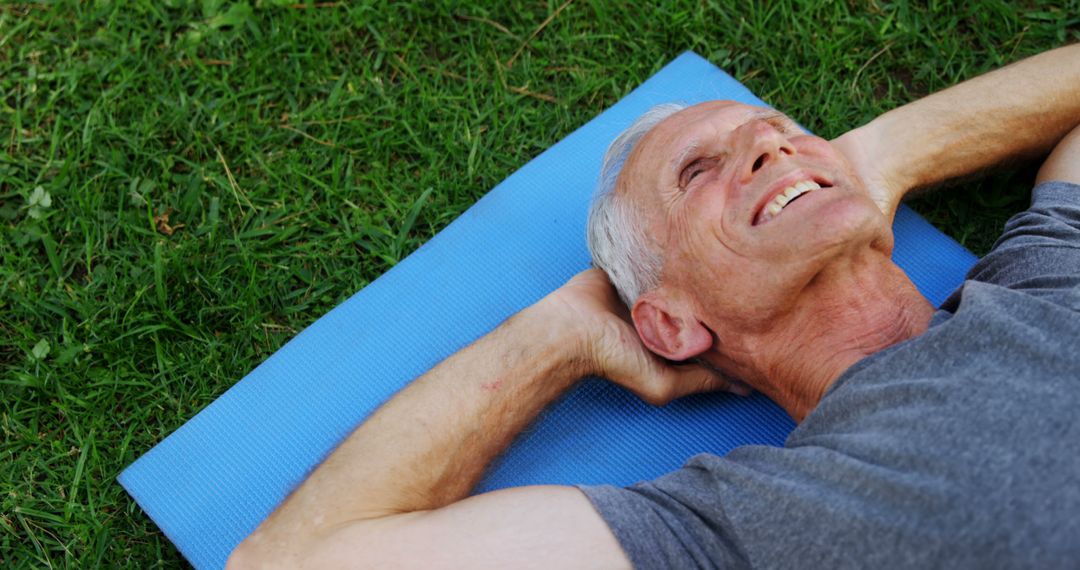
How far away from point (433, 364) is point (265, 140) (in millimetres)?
1497

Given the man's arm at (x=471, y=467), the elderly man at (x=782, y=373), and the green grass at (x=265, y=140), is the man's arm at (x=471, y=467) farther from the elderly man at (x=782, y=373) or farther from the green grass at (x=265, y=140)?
the green grass at (x=265, y=140)

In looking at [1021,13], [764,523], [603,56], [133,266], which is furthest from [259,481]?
[1021,13]

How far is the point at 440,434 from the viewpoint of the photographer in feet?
9.29

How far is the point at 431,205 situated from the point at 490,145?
0.41 meters

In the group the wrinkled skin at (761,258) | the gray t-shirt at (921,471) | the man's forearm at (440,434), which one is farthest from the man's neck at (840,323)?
the man's forearm at (440,434)

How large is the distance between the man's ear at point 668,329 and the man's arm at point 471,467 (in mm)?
86

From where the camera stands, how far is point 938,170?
3.52 meters

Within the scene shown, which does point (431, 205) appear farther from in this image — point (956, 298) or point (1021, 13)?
point (1021, 13)

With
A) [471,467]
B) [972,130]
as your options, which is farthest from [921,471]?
[972,130]

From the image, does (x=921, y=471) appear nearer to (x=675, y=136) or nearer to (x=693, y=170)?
(x=693, y=170)

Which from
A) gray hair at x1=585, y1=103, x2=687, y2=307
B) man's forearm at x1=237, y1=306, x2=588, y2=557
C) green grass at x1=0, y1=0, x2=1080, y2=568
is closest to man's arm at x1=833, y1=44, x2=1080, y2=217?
green grass at x1=0, y1=0, x2=1080, y2=568

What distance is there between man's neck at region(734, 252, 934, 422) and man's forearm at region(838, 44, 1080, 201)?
76cm

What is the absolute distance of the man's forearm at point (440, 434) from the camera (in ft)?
8.74

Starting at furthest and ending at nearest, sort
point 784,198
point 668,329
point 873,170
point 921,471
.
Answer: point 873,170, point 668,329, point 784,198, point 921,471
